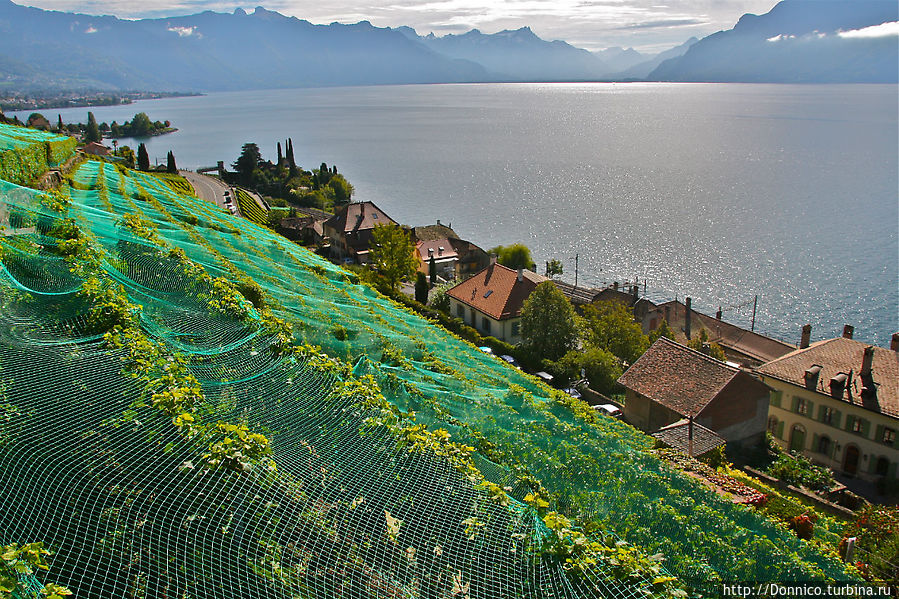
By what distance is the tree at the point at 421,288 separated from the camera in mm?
37688

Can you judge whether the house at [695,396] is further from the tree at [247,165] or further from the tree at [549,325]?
the tree at [247,165]

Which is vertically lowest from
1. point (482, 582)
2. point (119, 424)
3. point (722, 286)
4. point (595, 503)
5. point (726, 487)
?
point (722, 286)

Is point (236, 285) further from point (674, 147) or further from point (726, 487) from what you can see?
point (674, 147)

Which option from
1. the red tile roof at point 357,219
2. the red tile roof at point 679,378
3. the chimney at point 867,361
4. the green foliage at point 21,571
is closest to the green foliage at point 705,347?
the chimney at point 867,361

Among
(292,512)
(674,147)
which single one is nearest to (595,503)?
(292,512)

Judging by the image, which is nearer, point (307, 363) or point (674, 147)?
point (307, 363)

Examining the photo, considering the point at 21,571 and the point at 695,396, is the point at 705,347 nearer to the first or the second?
the point at 695,396

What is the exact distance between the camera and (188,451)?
7656 mm

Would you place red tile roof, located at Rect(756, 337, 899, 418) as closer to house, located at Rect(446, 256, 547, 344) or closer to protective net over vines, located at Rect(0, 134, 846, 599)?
house, located at Rect(446, 256, 547, 344)

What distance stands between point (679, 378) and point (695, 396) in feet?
4.21

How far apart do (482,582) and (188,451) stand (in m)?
3.82

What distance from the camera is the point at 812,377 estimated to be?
28.3 m

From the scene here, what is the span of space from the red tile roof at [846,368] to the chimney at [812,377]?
0.20 meters

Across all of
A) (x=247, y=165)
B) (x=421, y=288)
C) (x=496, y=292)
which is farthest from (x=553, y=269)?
(x=247, y=165)
